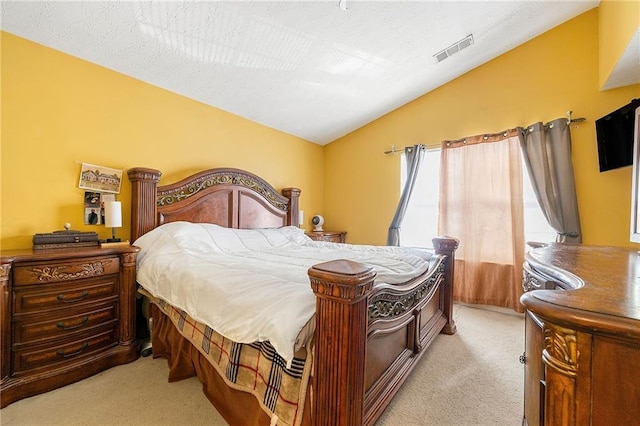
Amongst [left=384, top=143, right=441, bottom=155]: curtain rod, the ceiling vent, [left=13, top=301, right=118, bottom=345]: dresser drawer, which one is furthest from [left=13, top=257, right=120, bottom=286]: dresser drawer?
the ceiling vent

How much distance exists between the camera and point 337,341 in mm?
958

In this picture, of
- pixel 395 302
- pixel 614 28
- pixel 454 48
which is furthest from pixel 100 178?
pixel 614 28

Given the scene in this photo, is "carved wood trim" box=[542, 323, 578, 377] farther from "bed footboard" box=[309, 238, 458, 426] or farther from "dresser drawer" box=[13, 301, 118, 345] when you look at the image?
"dresser drawer" box=[13, 301, 118, 345]

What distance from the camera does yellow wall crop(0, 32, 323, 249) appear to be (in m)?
1.97

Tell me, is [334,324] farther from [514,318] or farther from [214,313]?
[514,318]

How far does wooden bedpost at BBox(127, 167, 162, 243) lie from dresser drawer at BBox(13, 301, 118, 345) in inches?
28.5

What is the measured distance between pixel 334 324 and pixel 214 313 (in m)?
0.72

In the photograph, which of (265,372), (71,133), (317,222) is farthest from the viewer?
(317,222)

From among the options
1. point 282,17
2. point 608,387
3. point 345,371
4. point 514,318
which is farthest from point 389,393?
point 282,17

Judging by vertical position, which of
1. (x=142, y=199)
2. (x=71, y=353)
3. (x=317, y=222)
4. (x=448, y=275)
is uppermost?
(x=142, y=199)

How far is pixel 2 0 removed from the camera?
5.77ft

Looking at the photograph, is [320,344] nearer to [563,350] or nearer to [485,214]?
[563,350]

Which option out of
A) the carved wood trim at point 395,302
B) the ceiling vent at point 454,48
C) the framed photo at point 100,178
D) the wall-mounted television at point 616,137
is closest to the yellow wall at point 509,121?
the wall-mounted television at point 616,137

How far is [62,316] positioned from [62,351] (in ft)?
0.76
